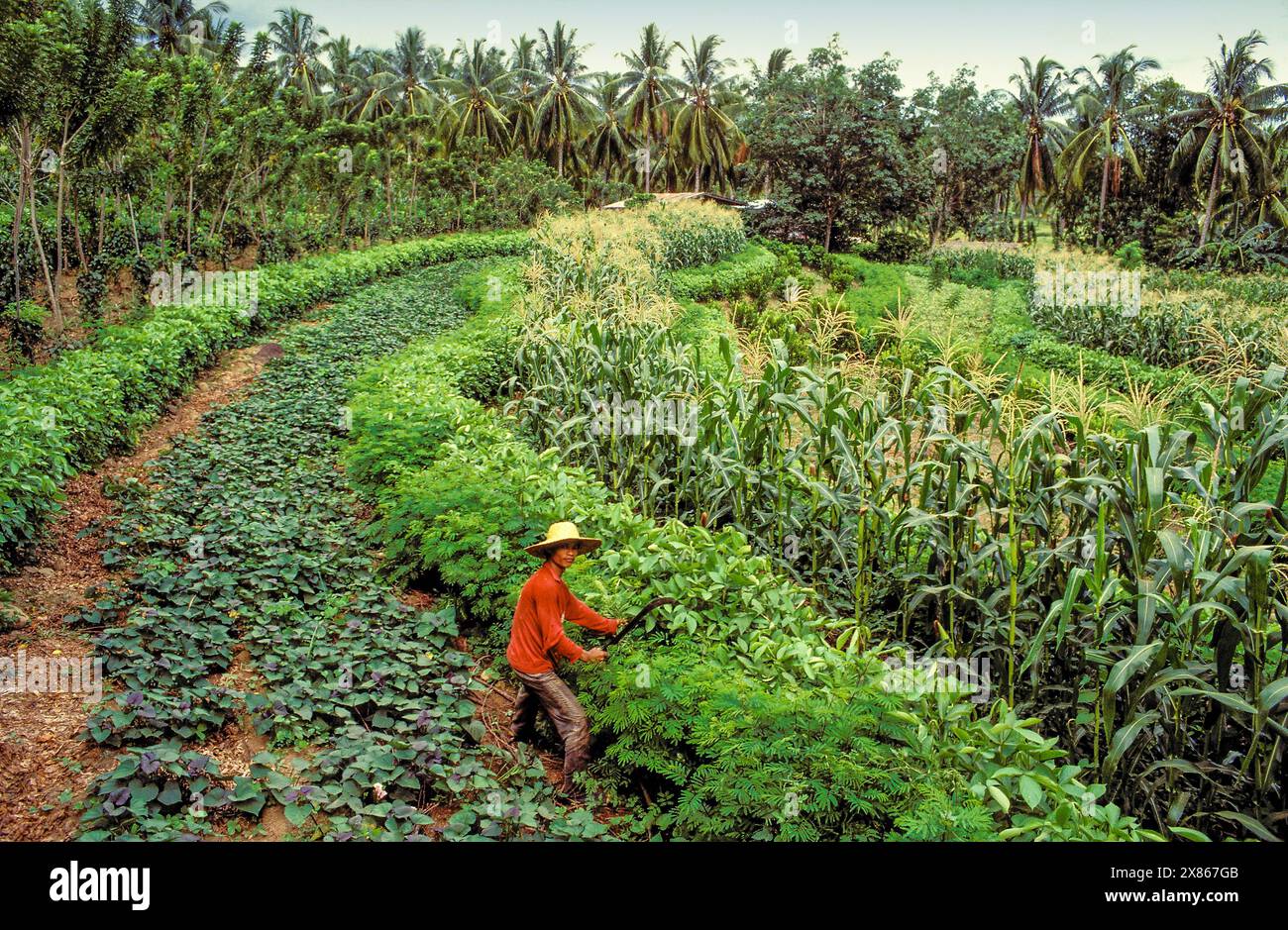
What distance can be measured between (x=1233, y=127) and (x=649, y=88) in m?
25.0

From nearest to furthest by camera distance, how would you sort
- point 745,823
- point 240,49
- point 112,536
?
point 745,823, point 112,536, point 240,49

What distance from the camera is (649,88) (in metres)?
42.3

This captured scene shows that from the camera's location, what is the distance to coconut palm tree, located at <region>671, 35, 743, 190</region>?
Result: 41.7 metres

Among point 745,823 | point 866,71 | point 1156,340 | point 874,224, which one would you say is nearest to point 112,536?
point 745,823

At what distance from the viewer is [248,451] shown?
830 centimetres

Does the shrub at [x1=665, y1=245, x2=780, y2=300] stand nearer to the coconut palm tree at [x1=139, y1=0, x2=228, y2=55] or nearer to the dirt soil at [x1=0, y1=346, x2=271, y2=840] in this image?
the dirt soil at [x1=0, y1=346, x2=271, y2=840]

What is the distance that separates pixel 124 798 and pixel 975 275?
3315cm

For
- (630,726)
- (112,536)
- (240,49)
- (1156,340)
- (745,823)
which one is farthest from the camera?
(240,49)

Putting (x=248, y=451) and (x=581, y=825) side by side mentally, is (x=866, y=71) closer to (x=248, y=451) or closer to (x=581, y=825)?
(x=248, y=451)

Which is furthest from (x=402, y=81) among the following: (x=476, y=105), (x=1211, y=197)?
(x=1211, y=197)

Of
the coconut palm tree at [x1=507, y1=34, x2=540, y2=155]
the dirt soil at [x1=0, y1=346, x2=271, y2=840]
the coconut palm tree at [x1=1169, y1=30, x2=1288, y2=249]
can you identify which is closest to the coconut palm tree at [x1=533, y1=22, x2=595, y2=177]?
the coconut palm tree at [x1=507, y1=34, x2=540, y2=155]

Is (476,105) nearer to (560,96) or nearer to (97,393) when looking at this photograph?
(560,96)

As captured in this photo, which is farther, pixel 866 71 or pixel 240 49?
pixel 866 71

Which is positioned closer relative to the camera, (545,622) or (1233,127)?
(545,622)
